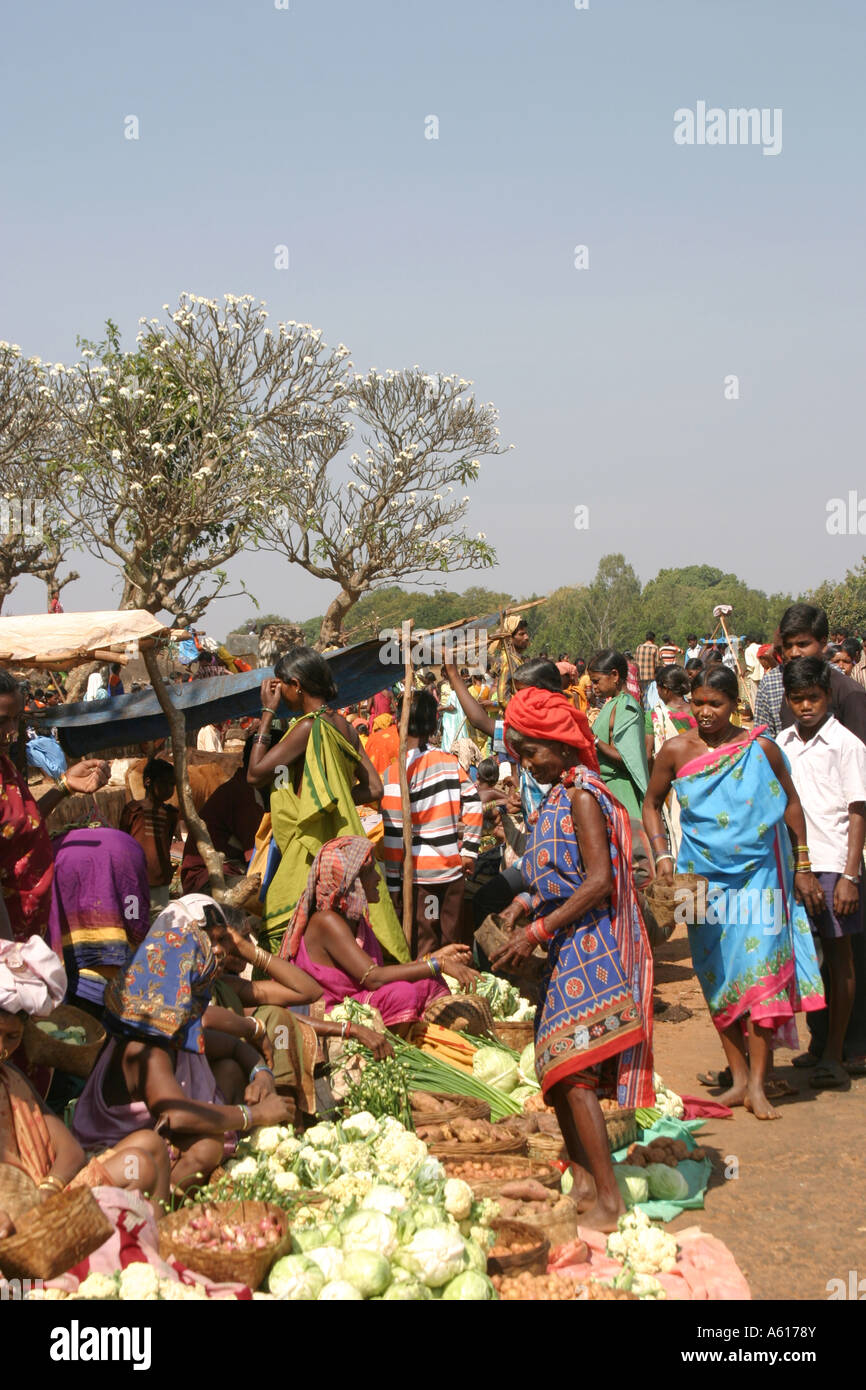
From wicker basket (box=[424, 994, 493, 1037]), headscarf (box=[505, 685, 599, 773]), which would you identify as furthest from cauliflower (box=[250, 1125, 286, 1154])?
headscarf (box=[505, 685, 599, 773])

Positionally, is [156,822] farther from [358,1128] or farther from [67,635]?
[358,1128]

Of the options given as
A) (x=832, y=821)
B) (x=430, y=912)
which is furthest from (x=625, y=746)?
(x=832, y=821)

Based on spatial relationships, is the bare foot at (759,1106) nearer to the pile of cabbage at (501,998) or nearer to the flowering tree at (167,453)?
the pile of cabbage at (501,998)

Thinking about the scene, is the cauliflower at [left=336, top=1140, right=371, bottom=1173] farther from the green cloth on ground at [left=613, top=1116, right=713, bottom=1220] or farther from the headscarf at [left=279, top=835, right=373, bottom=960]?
the headscarf at [left=279, top=835, right=373, bottom=960]

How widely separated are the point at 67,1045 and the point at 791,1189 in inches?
109

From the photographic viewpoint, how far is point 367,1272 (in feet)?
11.1

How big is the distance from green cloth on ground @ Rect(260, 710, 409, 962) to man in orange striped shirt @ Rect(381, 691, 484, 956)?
1.00 m

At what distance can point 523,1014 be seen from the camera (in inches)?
267

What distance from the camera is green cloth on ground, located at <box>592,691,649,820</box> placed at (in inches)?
320

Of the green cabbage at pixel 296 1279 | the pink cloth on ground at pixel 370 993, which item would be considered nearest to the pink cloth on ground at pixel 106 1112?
the green cabbage at pixel 296 1279

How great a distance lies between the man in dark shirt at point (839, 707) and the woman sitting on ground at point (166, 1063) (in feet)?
10.4
